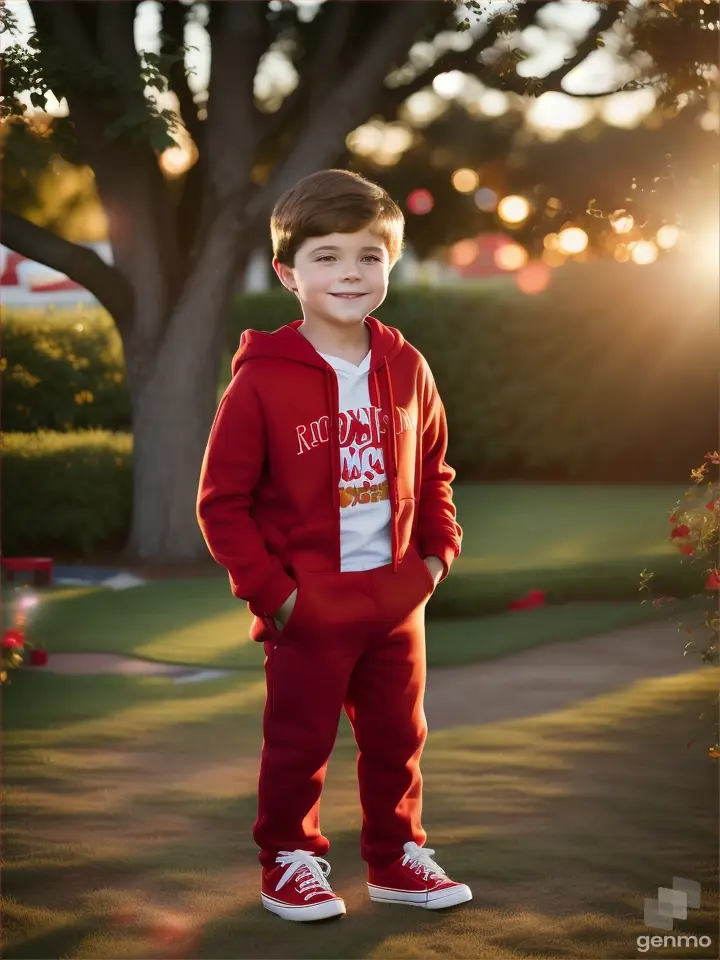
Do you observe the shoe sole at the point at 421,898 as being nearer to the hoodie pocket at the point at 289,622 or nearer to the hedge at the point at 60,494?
the hoodie pocket at the point at 289,622

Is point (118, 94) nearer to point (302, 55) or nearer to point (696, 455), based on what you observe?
point (302, 55)

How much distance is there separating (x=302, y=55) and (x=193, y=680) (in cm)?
555

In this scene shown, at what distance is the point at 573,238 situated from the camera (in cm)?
875

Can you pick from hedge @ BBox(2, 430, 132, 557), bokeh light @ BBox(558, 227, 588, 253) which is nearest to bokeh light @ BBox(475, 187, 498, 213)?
hedge @ BBox(2, 430, 132, 557)

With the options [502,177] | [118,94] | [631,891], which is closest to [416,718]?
[631,891]

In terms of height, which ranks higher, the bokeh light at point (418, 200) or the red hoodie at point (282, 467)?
the bokeh light at point (418, 200)

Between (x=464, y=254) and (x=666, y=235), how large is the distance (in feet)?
87.1

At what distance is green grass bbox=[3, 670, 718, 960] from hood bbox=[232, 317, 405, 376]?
1.51 m

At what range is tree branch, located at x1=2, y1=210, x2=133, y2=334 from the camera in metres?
9.56

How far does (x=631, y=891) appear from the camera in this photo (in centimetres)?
380

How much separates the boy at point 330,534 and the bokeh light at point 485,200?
14.9 m

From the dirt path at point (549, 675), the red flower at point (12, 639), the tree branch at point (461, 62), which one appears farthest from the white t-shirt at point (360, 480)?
the tree branch at point (461, 62)

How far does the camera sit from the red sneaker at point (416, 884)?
3.62 metres

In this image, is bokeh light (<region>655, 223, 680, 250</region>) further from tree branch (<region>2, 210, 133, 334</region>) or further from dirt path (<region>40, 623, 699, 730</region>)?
tree branch (<region>2, 210, 133, 334</region>)
